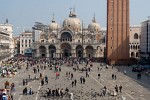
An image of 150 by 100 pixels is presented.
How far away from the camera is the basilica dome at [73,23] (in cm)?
12820

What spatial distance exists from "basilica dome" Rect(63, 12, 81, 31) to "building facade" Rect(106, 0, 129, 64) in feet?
138

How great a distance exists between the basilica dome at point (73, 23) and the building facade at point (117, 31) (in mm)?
42051

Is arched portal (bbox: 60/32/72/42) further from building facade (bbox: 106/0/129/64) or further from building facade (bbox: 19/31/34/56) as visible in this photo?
building facade (bbox: 106/0/129/64)

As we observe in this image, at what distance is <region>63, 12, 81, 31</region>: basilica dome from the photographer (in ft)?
421

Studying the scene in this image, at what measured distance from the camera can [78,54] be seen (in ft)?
395

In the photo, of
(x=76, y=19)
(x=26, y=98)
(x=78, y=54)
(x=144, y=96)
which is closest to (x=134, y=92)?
(x=144, y=96)

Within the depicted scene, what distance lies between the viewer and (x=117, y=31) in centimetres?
8475

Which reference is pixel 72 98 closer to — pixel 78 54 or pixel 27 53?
pixel 78 54

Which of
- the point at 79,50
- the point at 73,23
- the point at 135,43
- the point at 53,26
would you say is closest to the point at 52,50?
the point at 79,50

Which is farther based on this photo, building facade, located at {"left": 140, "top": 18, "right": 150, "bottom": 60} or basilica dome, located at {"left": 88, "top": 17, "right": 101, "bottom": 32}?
basilica dome, located at {"left": 88, "top": 17, "right": 101, "bottom": 32}

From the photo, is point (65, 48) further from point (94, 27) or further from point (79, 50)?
point (94, 27)

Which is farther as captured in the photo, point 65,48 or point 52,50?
point 52,50

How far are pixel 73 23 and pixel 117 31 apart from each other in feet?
152

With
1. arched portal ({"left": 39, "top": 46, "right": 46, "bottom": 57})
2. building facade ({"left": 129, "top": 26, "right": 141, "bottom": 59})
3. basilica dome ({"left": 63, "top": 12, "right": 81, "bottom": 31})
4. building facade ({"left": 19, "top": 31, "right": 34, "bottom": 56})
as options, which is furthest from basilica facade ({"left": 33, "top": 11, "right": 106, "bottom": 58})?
building facade ({"left": 19, "top": 31, "right": 34, "bottom": 56})
